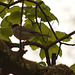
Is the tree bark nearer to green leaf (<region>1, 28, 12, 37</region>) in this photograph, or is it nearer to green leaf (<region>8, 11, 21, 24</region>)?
green leaf (<region>1, 28, 12, 37</region>)

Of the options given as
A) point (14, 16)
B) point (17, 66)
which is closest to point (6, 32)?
point (14, 16)

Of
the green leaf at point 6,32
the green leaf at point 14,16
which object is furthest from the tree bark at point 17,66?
the green leaf at point 14,16

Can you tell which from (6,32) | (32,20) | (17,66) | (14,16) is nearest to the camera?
(17,66)

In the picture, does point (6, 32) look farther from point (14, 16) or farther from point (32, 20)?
point (32, 20)

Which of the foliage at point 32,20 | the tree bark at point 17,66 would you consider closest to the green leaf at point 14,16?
the foliage at point 32,20

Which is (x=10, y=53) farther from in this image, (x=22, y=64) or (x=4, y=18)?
(x=4, y=18)

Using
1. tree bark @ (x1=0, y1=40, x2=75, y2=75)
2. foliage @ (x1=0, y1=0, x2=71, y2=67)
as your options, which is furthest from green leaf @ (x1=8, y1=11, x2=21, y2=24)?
tree bark @ (x1=0, y1=40, x2=75, y2=75)

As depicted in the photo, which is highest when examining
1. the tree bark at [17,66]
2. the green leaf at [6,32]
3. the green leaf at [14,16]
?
the green leaf at [14,16]

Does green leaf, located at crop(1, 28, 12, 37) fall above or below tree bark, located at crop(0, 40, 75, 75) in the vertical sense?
above

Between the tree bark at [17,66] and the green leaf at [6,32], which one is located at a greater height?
the green leaf at [6,32]

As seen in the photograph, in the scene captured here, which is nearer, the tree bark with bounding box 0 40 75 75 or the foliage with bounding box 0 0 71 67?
the tree bark with bounding box 0 40 75 75

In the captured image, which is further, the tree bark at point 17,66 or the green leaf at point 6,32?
the green leaf at point 6,32

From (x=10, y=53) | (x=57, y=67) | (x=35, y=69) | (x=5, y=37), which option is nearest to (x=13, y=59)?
(x=10, y=53)

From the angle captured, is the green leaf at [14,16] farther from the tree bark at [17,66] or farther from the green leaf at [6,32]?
the tree bark at [17,66]
